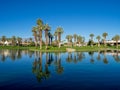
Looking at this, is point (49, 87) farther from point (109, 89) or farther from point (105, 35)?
point (105, 35)

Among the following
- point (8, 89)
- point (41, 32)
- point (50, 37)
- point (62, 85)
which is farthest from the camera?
point (50, 37)

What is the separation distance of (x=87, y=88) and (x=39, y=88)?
18.0 feet

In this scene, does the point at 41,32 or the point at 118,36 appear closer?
the point at 41,32

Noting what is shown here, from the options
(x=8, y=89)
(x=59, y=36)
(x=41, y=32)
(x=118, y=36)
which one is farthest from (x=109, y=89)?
(x=118, y=36)

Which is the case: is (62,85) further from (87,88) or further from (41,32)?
(41,32)

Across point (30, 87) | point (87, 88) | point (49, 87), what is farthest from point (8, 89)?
point (87, 88)

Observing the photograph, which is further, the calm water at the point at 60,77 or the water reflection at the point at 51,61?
the water reflection at the point at 51,61

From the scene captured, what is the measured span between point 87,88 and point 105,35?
173929mm

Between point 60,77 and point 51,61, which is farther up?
point 51,61

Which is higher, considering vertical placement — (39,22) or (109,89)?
(39,22)

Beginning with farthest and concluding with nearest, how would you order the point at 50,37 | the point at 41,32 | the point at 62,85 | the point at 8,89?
the point at 50,37
the point at 41,32
the point at 62,85
the point at 8,89

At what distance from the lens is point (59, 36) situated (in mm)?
140000

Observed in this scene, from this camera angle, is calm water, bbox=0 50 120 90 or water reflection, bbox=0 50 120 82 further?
water reflection, bbox=0 50 120 82

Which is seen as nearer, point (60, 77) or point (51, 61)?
point (60, 77)
